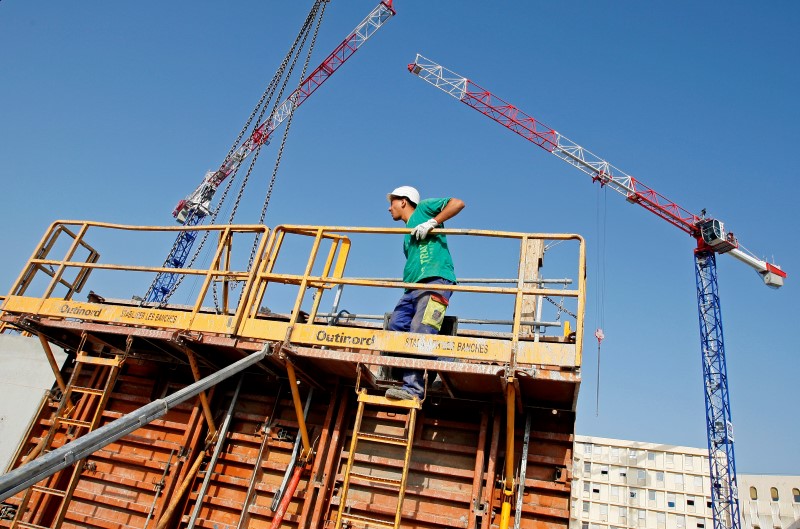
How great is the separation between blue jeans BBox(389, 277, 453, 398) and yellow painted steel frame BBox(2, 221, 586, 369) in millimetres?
275

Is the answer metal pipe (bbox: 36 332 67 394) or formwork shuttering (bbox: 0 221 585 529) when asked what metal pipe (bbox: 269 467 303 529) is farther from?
metal pipe (bbox: 36 332 67 394)

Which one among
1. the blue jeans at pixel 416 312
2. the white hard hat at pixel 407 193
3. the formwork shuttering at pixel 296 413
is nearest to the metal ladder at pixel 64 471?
the formwork shuttering at pixel 296 413

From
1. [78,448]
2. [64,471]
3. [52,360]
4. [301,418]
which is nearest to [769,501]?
[301,418]

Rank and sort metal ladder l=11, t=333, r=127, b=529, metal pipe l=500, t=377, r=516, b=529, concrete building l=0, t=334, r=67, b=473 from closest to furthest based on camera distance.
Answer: metal pipe l=500, t=377, r=516, b=529, metal ladder l=11, t=333, r=127, b=529, concrete building l=0, t=334, r=67, b=473

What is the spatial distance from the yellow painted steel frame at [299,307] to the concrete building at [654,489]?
103 feet

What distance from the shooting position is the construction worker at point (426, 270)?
19.1 feet

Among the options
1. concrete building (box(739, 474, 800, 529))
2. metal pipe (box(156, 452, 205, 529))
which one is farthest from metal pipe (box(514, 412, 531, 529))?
concrete building (box(739, 474, 800, 529))

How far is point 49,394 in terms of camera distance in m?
7.43

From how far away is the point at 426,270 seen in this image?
6004 mm

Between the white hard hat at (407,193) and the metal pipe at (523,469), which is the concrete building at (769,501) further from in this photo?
the white hard hat at (407,193)

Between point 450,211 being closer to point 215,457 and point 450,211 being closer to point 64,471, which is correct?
point 215,457

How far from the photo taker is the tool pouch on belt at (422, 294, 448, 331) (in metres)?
5.80

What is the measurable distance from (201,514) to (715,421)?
45.7 m

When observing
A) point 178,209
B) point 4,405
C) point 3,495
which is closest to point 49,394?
point 4,405
